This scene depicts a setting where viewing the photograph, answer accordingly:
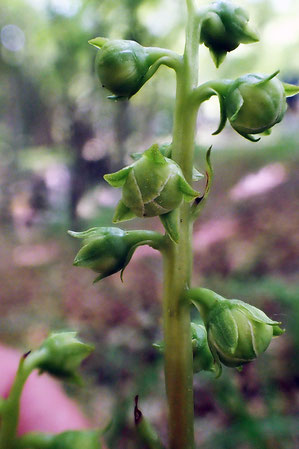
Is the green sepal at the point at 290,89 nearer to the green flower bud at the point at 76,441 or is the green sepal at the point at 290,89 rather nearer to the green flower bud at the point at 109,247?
the green flower bud at the point at 109,247

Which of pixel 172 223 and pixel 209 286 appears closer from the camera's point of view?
pixel 172 223

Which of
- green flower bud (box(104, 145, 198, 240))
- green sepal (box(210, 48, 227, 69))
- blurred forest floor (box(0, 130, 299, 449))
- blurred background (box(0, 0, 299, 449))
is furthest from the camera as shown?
blurred background (box(0, 0, 299, 449))

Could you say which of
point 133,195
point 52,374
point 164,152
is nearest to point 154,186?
point 133,195

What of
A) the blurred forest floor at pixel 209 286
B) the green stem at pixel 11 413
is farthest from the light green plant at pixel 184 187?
the blurred forest floor at pixel 209 286

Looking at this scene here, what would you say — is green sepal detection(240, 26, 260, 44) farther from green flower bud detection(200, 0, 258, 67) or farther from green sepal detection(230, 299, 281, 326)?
green sepal detection(230, 299, 281, 326)

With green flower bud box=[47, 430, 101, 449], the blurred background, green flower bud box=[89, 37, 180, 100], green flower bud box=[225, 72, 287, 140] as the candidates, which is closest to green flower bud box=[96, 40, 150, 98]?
green flower bud box=[89, 37, 180, 100]

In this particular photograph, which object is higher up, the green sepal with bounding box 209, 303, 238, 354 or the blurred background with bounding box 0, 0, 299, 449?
the green sepal with bounding box 209, 303, 238, 354

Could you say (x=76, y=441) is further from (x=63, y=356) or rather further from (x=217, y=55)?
(x=217, y=55)

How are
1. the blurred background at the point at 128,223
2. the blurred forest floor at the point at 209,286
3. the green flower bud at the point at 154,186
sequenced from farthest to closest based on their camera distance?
the blurred background at the point at 128,223, the blurred forest floor at the point at 209,286, the green flower bud at the point at 154,186
